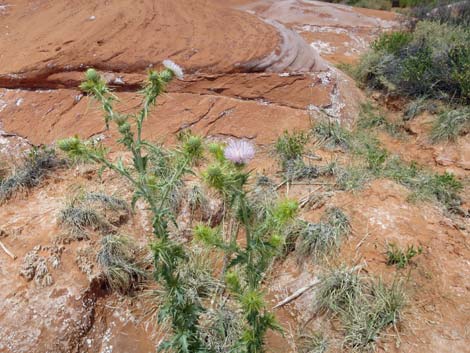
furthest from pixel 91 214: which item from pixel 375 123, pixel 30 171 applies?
pixel 375 123

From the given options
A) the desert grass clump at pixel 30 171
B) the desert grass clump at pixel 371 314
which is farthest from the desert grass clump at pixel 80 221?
the desert grass clump at pixel 371 314

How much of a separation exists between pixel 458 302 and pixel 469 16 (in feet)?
19.1

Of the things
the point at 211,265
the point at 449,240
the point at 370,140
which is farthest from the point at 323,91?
the point at 211,265

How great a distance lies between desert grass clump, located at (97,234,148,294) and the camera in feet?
9.32

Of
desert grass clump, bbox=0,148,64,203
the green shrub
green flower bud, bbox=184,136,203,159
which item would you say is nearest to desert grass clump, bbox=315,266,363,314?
green flower bud, bbox=184,136,203,159

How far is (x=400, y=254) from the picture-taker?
9.31 feet

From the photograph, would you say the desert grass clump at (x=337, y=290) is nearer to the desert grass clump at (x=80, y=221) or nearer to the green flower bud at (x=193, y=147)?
the green flower bud at (x=193, y=147)

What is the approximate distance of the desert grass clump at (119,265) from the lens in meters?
2.84

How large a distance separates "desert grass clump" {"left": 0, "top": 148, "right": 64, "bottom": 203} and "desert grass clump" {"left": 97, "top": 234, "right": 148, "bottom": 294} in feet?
3.56

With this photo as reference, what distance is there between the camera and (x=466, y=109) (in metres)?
4.39

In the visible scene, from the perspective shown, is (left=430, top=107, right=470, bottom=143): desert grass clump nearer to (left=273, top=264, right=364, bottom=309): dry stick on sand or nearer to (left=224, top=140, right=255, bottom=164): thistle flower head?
(left=273, top=264, right=364, bottom=309): dry stick on sand

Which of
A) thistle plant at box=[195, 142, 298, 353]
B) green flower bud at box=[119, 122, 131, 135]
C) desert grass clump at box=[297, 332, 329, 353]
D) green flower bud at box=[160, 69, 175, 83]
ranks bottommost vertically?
desert grass clump at box=[297, 332, 329, 353]

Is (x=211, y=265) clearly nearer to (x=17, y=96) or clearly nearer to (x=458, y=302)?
(x=458, y=302)

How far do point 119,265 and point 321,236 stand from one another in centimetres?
143
